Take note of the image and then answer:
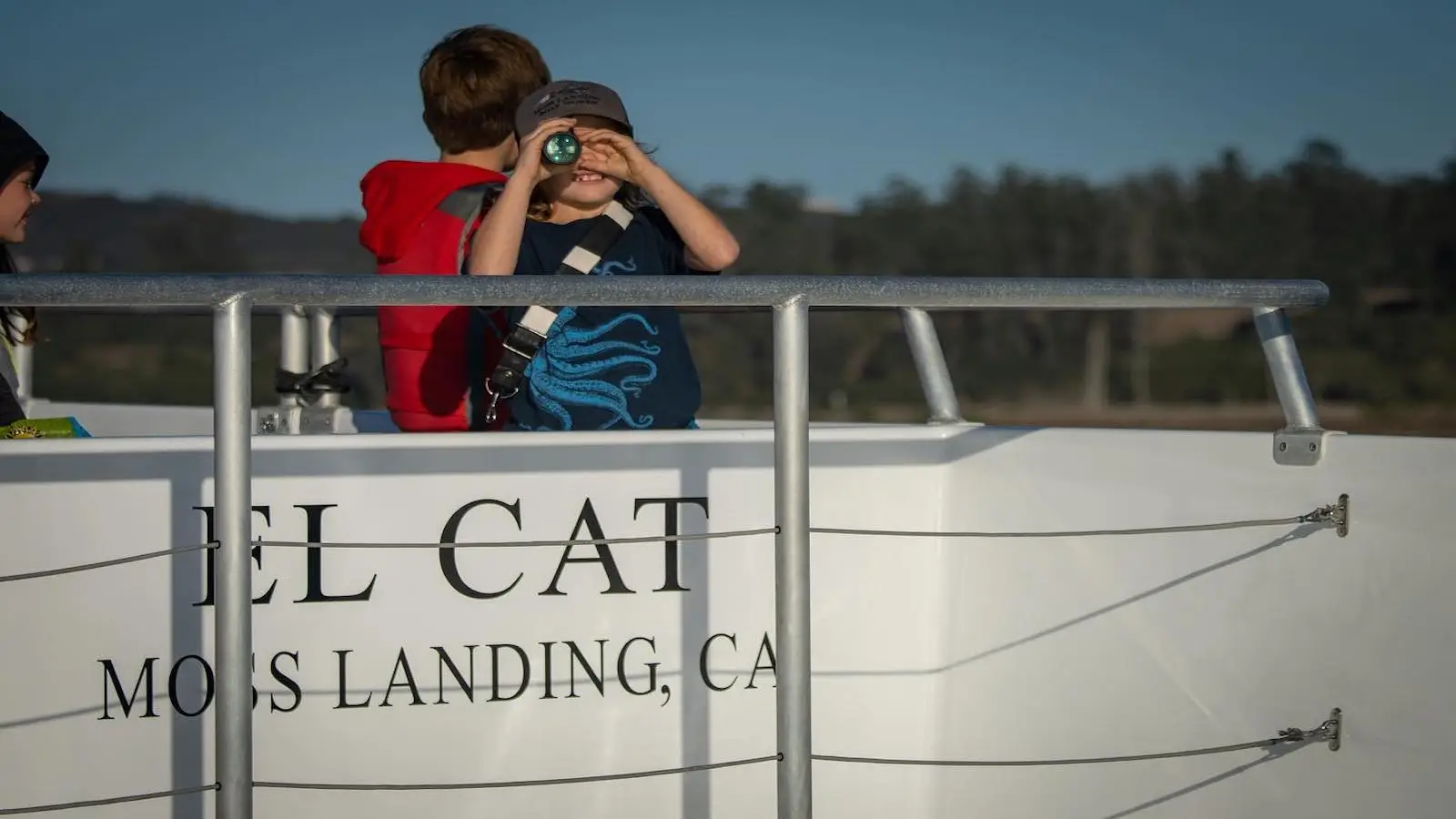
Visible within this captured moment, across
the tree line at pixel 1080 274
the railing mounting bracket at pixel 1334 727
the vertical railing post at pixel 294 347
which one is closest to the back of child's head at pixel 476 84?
the vertical railing post at pixel 294 347

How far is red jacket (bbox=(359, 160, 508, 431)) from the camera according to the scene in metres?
3.18

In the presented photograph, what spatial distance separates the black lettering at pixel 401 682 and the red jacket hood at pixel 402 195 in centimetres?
96

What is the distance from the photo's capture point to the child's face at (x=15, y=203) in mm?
3021

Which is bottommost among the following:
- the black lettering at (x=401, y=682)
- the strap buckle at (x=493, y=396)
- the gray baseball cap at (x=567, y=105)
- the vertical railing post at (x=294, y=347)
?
the black lettering at (x=401, y=682)

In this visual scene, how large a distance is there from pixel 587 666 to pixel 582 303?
740mm

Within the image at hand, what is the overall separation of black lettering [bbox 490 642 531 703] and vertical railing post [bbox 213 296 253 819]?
567 mm

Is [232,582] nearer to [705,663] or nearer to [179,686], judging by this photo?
[179,686]

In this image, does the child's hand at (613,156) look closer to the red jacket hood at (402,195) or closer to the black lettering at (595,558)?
the red jacket hood at (402,195)

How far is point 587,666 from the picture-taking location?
2.69 metres

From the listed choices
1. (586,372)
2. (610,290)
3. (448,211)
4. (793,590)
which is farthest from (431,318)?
(793,590)

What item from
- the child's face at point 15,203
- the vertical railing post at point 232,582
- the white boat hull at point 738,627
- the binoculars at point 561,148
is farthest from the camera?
the child's face at point 15,203

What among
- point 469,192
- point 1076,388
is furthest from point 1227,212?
point 469,192

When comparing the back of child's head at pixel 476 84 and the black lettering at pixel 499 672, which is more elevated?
the back of child's head at pixel 476 84

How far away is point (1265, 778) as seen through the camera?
8.71 ft
